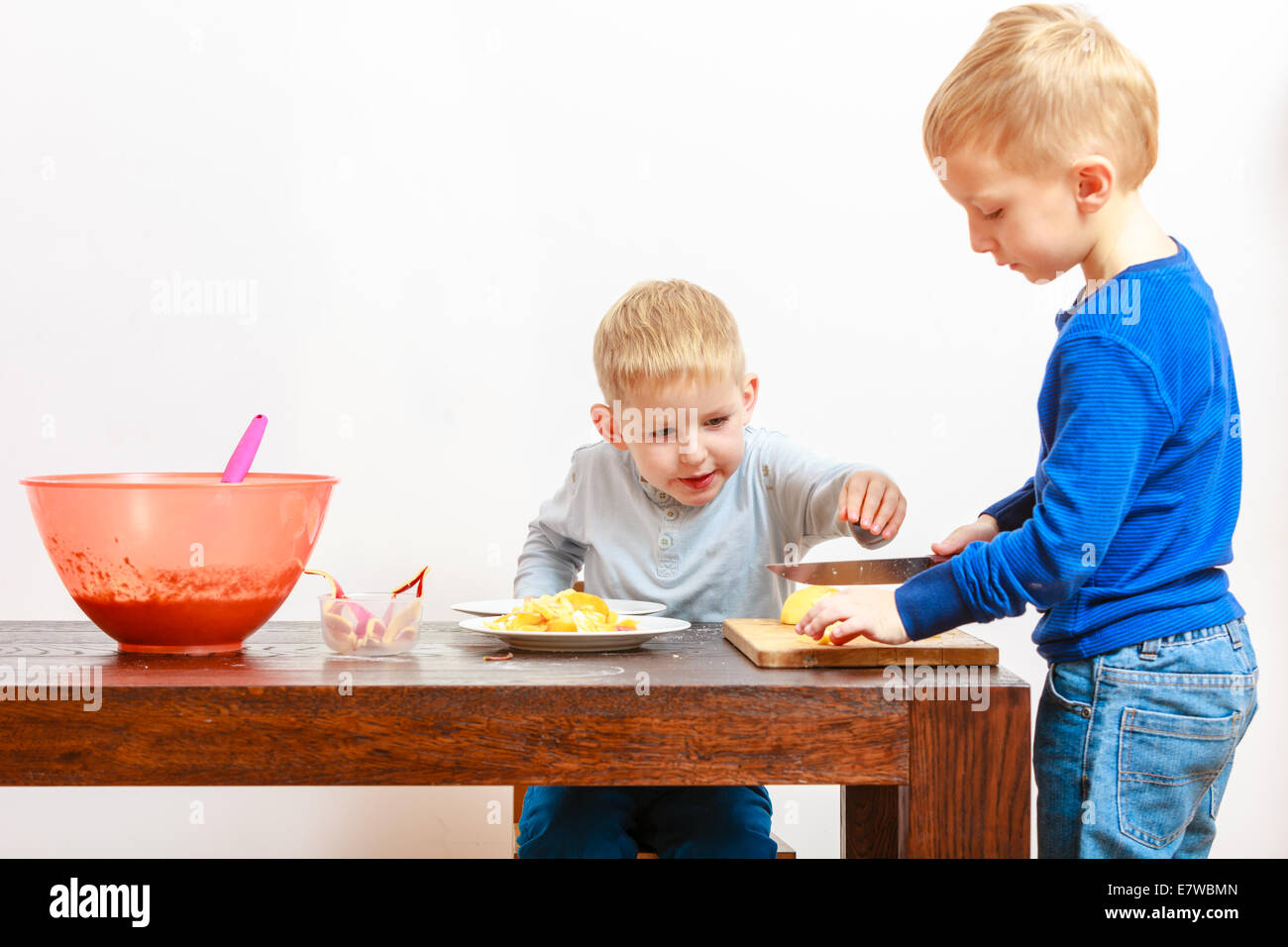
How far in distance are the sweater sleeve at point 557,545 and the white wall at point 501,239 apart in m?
0.62

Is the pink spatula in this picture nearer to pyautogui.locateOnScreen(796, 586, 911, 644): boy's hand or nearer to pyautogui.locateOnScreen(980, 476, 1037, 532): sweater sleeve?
pyautogui.locateOnScreen(796, 586, 911, 644): boy's hand

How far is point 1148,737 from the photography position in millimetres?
1062

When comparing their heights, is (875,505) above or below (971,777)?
above

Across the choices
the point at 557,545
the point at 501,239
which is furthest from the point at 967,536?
the point at 501,239

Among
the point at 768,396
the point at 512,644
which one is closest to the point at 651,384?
the point at 512,644

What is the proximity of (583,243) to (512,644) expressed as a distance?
1.33 m

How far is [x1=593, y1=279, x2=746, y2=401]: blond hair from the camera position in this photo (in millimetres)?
1511

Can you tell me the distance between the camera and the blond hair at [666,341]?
59.5 inches

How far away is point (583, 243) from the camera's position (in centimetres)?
237

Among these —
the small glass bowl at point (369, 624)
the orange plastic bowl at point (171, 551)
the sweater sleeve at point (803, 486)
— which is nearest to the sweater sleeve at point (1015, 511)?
the sweater sleeve at point (803, 486)

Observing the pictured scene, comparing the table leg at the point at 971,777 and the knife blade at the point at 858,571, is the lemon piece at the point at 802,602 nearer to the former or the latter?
the knife blade at the point at 858,571

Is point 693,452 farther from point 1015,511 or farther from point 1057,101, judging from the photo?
point 1057,101

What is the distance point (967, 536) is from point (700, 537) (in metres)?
0.47

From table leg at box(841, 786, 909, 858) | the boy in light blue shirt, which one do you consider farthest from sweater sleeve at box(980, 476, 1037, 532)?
table leg at box(841, 786, 909, 858)
